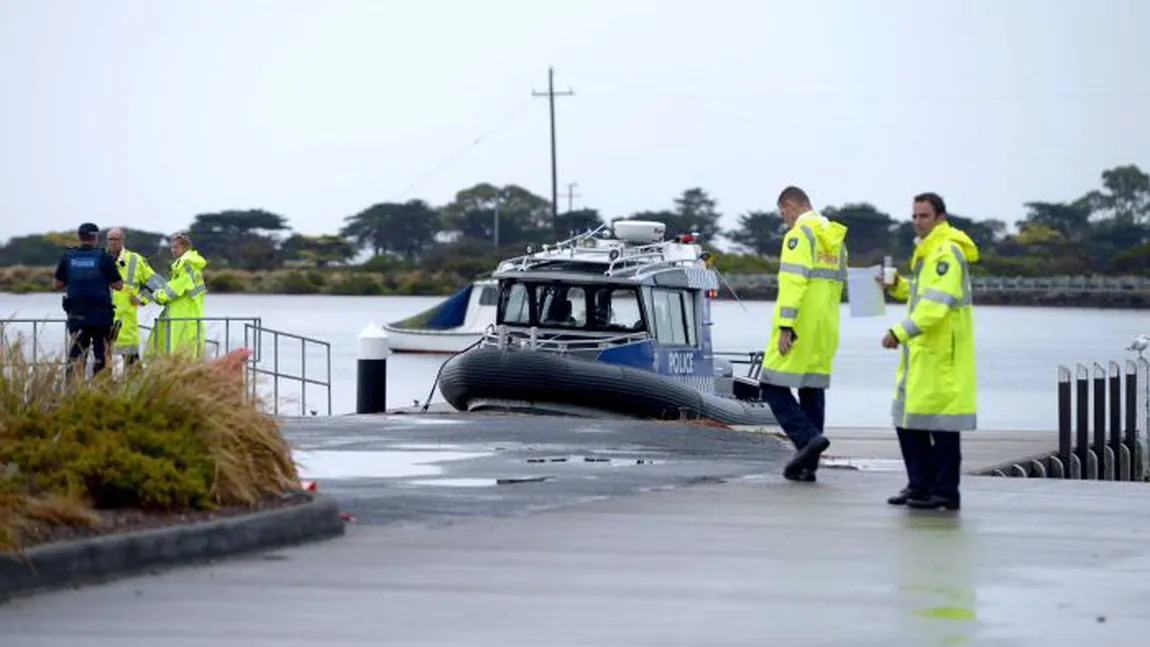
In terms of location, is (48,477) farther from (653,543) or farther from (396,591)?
(653,543)

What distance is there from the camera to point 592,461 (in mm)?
16688

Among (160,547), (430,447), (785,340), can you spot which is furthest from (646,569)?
(430,447)

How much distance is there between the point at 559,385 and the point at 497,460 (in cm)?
858

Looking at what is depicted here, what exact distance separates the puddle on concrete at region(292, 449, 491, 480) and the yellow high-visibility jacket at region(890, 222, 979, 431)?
344 cm

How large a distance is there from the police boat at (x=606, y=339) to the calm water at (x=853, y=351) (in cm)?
249

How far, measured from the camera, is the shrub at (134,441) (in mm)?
11094

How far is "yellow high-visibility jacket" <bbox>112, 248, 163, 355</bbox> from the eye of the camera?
25.6 metres

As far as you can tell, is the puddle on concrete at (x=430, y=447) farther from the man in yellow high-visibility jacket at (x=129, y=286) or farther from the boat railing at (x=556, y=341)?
the boat railing at (x=556, y=341)

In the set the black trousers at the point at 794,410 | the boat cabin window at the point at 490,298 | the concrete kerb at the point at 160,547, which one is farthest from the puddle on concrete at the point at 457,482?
the boat cabin window at the point at 490,298

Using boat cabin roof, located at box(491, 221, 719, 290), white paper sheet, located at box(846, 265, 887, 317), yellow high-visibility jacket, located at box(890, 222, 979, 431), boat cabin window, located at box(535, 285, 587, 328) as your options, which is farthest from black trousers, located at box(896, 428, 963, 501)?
boat cabin window, located at box(535, 285, 587, 328)

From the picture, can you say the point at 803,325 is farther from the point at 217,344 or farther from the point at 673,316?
the point at 673,316

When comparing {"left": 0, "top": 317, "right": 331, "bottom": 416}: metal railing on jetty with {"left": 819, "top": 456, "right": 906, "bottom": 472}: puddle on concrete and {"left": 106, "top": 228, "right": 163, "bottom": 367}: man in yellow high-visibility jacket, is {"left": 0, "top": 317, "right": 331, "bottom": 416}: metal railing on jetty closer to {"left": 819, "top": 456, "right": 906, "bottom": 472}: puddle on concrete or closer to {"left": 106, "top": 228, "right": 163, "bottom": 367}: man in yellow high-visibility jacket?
{"left": 106, "top": 228, "right": 163, "bottom": 367}: man in yellow high-visibility jacket

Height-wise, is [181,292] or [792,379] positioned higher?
[181,292]

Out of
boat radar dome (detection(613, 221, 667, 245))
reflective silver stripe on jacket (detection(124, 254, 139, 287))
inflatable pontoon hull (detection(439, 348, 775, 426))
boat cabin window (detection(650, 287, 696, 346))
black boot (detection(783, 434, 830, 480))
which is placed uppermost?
boat radar dome (detection(613, 221, 667, 245))
